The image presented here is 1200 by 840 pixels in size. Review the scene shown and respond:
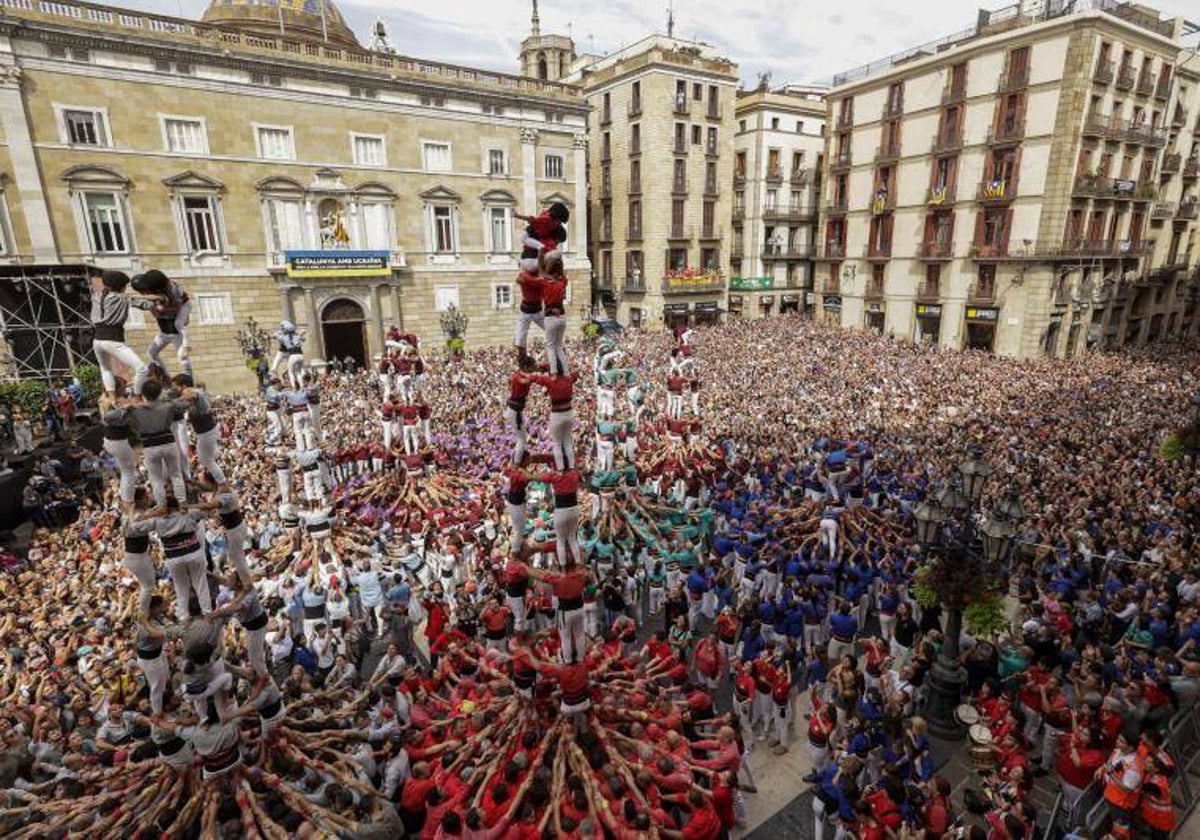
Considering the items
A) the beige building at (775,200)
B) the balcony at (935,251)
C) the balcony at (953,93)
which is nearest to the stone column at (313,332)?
the beige building at (775,200)

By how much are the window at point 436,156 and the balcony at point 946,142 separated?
27554mm

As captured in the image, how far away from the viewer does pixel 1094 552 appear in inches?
483

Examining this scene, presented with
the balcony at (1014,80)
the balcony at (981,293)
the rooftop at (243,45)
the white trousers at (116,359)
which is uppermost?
the rooftop at (243,45)

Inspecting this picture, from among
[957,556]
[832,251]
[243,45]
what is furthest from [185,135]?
[832,251]

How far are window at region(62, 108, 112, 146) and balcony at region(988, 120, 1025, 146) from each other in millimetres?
41941

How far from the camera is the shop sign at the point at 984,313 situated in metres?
35.2

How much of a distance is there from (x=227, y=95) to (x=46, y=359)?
44.3 ft

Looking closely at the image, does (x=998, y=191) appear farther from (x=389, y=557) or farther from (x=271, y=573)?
(x=271, y=573)

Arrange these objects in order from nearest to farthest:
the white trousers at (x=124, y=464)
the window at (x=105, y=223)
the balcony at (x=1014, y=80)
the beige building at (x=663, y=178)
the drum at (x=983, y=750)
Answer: the white trousers at (x=124, y=464) → the drum at (x=983, y=750) → the window at (x=105, y=223) → the balcony at (x=1014, y=80) → the beige building at (x=663, y=178)

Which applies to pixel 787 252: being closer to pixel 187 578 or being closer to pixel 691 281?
pixel 691 281

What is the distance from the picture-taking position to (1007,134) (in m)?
33.7

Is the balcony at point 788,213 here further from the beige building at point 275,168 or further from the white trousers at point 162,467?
the white trousers at point 162,467

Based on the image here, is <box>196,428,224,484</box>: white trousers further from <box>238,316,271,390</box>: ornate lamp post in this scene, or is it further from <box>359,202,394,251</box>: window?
<box>359,202,394,251</box>: window

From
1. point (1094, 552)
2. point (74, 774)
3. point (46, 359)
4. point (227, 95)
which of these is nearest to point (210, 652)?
point (74, 774)
